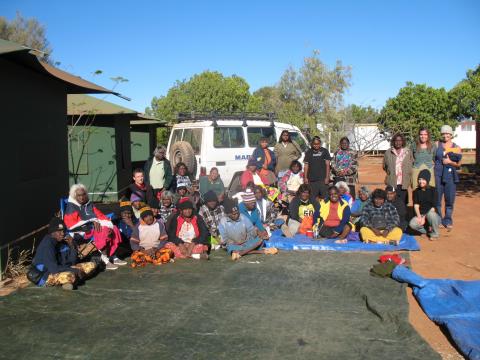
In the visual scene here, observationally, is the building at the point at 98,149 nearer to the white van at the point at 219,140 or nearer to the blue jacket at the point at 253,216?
the white van at the point at 219,140

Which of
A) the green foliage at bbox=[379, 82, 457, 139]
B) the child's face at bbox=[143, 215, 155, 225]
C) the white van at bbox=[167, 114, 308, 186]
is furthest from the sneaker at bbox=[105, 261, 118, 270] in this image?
the green foliage at bbox=[379, 82, 457, 139]

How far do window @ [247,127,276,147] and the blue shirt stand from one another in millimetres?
3873

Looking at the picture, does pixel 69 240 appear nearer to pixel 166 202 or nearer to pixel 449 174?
pixel 166 202

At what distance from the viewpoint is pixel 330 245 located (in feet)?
25.2

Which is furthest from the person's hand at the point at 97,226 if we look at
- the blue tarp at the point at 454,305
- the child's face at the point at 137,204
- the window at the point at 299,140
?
the window at the point at 299,140

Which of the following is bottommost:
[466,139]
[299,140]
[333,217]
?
[333,217]

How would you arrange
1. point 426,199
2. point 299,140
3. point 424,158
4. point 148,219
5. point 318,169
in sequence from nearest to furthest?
point 148,219 < point 426,199 < point 424,158 < point 318,169 < point 299,140

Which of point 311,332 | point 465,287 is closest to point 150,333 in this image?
point 311,332

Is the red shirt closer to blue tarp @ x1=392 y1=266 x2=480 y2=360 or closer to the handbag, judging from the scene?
blue tarp @ x1=392 y1=266 x2=480 y2=360

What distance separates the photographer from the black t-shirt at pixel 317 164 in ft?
31.4

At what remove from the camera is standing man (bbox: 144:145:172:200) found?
9.02 meters

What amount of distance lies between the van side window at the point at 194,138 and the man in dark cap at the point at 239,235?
343 cm

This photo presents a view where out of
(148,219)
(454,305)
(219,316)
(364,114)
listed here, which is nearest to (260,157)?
(148,219)

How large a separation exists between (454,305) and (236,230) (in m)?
3.53
